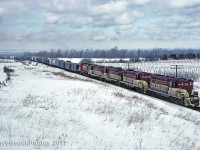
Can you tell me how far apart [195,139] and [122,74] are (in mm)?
31991

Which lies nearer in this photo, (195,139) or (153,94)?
(195,139)

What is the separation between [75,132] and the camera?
50.5 ft

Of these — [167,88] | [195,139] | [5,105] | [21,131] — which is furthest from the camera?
[167,88]

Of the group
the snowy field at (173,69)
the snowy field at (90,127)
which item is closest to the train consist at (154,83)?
the snowy field at (90,127)

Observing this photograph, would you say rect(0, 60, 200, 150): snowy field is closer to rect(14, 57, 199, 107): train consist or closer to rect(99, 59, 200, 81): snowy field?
rect(14, 57, 199, 107): train consist

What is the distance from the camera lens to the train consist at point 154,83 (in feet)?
101

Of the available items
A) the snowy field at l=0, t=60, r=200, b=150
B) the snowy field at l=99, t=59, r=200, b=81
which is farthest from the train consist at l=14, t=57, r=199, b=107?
the snowy field at l=99, t=59, r=200, b=81

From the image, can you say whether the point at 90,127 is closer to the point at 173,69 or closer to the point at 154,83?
the point at 154,83

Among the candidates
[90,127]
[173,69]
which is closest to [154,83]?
[90,127]

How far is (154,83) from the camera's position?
3750cm

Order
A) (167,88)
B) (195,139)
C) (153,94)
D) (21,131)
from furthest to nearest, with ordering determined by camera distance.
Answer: (153,94) → (167,88) → (195,139) → (21,131)

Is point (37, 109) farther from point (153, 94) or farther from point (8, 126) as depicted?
point (153, 94)

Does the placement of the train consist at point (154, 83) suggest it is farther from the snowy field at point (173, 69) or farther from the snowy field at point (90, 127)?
the snowy field at point (173, 69)

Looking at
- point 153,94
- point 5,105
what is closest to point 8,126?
point 5,105
